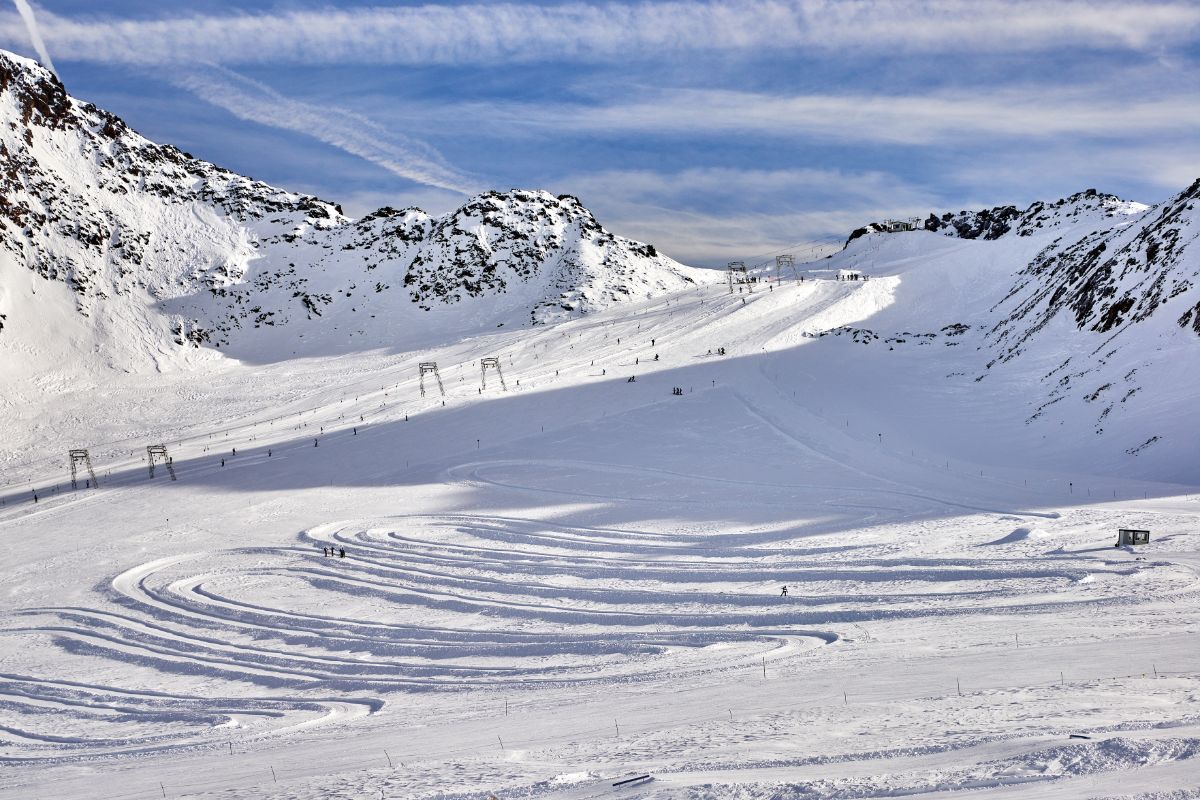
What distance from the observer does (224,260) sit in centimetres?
11888

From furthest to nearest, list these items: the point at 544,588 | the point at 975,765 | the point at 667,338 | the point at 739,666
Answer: the point at 667,338
the point at 544,588
the point at 739,666
the point at 975,765

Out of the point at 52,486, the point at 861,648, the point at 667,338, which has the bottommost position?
the point at 861,648

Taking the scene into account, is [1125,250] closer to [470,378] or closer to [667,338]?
[667,338]

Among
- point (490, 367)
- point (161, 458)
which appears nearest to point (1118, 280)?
point (490, 367)

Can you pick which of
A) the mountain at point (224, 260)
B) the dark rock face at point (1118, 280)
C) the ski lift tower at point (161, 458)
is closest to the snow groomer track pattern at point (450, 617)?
the ski lift tower at point (161, 458)

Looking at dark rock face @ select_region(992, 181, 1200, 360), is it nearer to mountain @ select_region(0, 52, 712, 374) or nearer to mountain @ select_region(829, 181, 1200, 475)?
mountain @ select_region(829, 181, 1200, 475)

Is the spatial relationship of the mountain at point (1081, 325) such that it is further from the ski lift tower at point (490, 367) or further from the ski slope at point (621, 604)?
the ski lift tower at point (490, 367)

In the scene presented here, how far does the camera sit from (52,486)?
53.1m

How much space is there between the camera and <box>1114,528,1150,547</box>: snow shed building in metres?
23.3

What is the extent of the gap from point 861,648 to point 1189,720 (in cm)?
667

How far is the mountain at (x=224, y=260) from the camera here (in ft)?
321

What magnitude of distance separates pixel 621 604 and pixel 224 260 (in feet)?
372

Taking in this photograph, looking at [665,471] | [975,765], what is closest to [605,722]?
[975,765]

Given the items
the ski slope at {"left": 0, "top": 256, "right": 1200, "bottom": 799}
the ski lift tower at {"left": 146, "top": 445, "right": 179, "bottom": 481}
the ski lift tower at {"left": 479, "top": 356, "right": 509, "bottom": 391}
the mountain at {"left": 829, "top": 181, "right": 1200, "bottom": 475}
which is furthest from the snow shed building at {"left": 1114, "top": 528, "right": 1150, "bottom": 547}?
the ski lift tower at {"left": 146, "top": 445, "right": 179, "bottom": 481}
